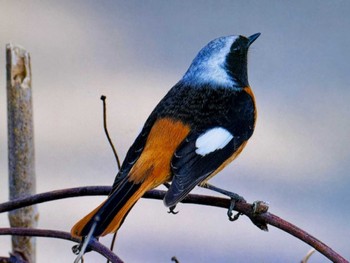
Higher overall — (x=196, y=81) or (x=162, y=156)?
(x=196, y=81)

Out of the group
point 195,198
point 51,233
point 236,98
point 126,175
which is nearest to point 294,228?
point 195,198

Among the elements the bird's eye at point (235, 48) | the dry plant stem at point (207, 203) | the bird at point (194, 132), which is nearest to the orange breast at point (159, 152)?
the bird at point (194, 132)

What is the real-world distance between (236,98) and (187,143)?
0.84 feet

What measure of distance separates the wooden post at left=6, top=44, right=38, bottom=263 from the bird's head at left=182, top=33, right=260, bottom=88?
473 millimetres

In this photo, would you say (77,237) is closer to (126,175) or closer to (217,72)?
(126,175)

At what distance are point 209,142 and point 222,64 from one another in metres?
0.37

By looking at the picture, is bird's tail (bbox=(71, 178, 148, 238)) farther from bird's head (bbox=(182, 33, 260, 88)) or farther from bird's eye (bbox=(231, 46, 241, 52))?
bird's eye (bbox=(231, 46, 241, 52))

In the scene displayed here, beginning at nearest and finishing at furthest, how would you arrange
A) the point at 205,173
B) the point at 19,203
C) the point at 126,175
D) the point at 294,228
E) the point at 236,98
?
the point at 294,228 < the point at 19,203 < the point at 126,175 < the point at 205,173 < the point at 236,98

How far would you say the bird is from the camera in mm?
1350

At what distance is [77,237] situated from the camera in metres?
0.98

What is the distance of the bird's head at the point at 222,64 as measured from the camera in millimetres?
1755

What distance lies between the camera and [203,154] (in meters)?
1.53

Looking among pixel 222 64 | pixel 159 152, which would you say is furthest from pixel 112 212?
pixel 222 64

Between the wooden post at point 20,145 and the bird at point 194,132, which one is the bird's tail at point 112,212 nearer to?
the bird at point 194,132
